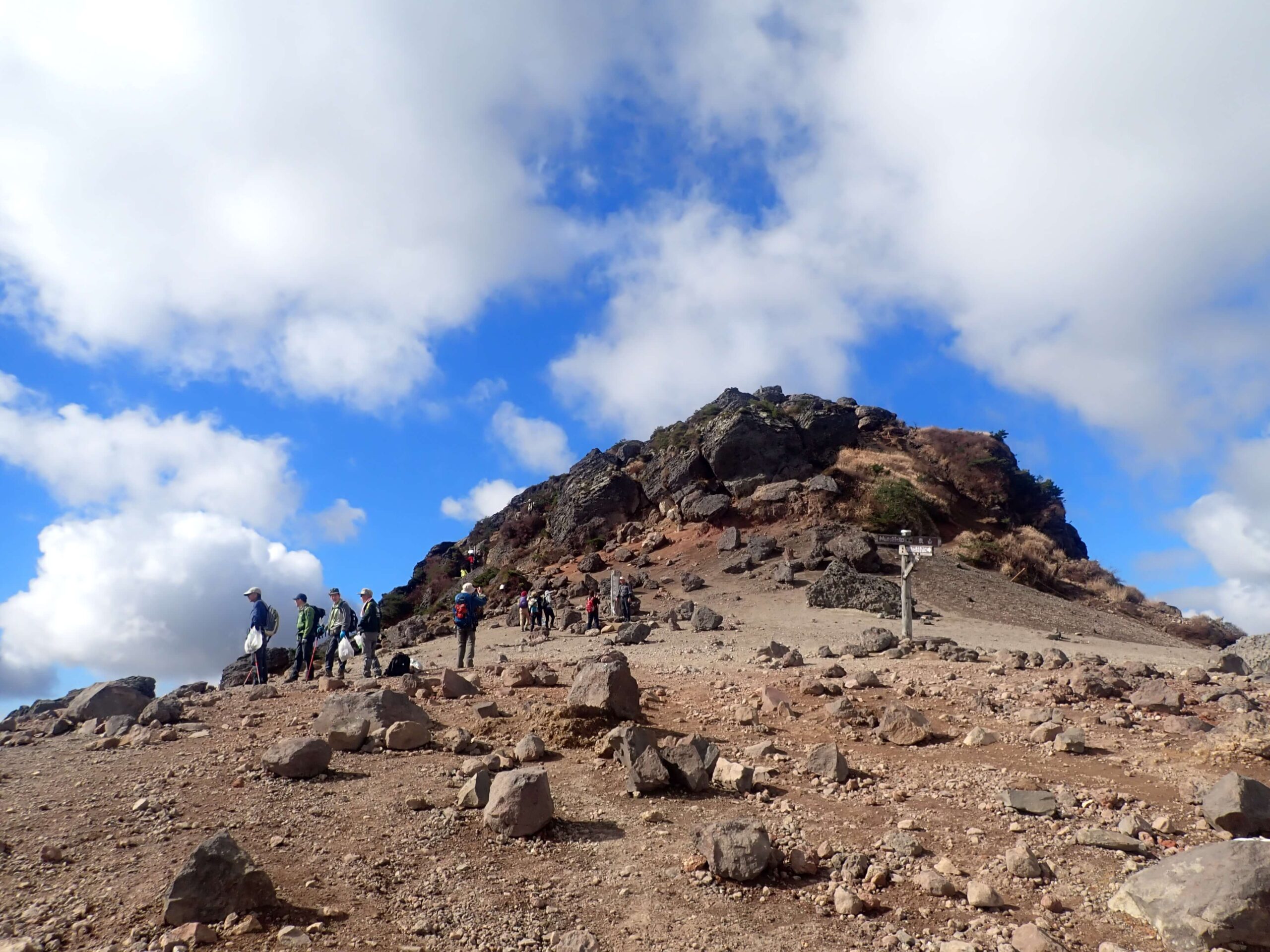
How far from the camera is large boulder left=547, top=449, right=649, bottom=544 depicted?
1700 inches

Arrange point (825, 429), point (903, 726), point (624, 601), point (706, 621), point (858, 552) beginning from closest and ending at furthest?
point (903, 726) → point (706, 621) → point (624, 601) → point (858, 552) → point (825, 429)

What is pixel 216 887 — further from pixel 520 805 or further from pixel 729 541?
pixel 729 541

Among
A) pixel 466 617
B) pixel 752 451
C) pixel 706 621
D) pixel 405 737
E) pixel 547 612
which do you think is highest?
pixel 752 451

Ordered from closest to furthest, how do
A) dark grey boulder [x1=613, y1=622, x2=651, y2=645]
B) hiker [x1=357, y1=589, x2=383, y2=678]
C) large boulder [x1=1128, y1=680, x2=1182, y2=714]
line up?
1. large boulder [x1=1128, y1=680, x2=1182, y2=714]
2. hiker [x1=357, y1=589, x2=383, y2=678]
3. dark grey boulder [x1=613, y1=622, x2=651, y2=645]

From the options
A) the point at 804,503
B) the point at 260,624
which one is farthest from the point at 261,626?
the point at 804,503

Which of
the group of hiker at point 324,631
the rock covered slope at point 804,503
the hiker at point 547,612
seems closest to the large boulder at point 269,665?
the rock covered slope at point 804,503

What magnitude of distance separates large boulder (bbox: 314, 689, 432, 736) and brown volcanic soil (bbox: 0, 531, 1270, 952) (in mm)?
515

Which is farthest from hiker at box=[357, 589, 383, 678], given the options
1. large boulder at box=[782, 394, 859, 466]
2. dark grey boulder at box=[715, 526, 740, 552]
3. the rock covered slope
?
large boulder at box=[782, 394, 859, 466]

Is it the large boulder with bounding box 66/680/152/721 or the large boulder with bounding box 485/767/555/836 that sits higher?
the large boulder with bounding box 66/680/152/721

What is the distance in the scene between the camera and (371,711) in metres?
7.94

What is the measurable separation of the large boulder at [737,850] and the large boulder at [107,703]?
8.03m

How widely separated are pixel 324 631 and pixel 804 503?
26.5m

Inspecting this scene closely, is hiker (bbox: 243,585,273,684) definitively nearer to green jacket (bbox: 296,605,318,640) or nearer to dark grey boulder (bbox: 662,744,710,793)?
green jacket (bbox: 296,605,318,640)

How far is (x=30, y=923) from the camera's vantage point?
4188 mm
